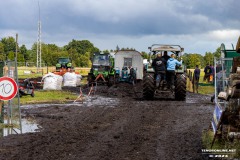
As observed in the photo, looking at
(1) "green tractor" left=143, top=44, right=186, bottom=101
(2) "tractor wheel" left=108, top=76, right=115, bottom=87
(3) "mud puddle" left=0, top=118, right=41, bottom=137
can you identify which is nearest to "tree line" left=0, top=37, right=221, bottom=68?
(2) "tractor wheel" left=108, top=76, right=115, bottom=87

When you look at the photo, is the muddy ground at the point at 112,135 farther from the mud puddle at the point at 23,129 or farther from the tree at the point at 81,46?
the tree at the point at 81,46

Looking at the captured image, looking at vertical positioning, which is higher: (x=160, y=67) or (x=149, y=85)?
(x=160, y=67)

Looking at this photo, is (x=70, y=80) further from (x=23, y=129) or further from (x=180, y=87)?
(x=23, y=129)

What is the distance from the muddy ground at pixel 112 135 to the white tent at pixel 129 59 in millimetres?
25372

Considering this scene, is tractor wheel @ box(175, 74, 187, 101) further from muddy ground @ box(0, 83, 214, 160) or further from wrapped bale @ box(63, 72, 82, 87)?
wrapped bale @ box(63, 72, 82, 87)

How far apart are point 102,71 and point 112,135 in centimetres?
2585

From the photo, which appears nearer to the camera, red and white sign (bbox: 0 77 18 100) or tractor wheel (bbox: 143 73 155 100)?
red and white sign (bbox: 0 77 18 100)

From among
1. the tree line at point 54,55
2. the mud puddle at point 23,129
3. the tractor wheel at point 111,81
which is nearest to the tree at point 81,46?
the tree line at point 54,55

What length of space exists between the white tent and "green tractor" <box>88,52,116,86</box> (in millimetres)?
3813

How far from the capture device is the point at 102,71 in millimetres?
37531

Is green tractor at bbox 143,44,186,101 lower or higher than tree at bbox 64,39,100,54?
lower

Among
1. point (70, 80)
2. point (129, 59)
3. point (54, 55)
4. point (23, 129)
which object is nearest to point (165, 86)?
point (23, 129)

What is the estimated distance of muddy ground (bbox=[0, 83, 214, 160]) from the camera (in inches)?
370

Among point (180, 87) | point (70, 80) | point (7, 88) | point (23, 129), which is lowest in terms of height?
point (23, 129)
